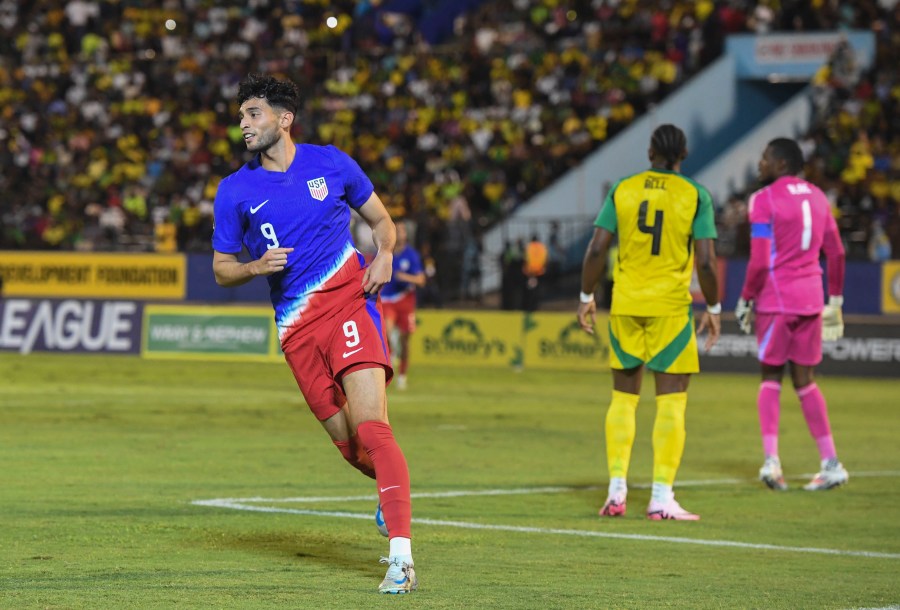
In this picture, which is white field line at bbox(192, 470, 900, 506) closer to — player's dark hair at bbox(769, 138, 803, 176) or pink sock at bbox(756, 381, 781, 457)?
pink sock at bbox(756, 381, 781, 457)

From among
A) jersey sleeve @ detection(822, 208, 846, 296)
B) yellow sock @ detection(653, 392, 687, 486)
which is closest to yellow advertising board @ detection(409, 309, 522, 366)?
jersey sleeve @ detection(822, 208, 846, 296)

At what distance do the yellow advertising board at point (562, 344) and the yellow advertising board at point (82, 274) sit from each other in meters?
11.7

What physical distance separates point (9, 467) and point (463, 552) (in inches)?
197

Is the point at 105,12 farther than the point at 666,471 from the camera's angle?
Yes

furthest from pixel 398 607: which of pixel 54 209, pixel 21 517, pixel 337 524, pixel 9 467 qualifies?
pixel 54 209

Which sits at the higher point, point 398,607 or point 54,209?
point 54,209

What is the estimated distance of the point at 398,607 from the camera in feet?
21.7

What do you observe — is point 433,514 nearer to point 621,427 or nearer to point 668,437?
point 621,427

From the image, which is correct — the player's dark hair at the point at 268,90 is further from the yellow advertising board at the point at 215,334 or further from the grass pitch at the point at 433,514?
the yellow advertising board at the point at 215,334

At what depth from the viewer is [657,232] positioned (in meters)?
10.3

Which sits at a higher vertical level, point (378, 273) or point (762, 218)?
point (762, 218)

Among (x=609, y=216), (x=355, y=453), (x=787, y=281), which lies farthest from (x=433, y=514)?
(x=787, y=281)

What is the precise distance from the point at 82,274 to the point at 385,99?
9020mm

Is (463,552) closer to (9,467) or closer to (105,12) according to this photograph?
(9,467)
